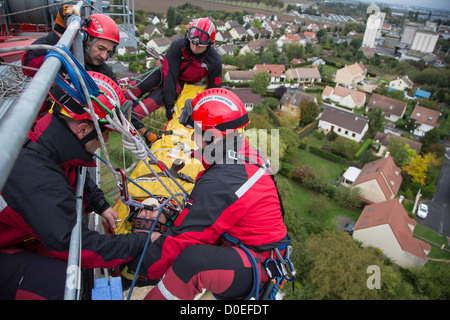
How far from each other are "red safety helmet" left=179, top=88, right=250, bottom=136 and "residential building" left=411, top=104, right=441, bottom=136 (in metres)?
42.3

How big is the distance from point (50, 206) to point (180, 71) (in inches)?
177

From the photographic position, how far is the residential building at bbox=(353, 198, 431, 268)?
17.8 meters

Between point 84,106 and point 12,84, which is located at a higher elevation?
point 84,106

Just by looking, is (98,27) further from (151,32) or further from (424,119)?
(151,32)

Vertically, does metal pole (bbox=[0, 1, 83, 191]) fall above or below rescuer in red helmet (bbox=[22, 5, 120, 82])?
above

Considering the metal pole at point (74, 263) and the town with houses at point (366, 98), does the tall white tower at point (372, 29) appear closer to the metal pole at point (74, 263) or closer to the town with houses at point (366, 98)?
the town with houses at point (366, 98)

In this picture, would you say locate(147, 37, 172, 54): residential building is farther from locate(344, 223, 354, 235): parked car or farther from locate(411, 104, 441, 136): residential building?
locate(344, 223, 354, 235): parked car

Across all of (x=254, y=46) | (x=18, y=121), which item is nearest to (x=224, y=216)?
(x=18, y=121)

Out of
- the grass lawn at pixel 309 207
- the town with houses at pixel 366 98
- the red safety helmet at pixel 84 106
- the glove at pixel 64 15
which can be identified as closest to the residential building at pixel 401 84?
the town with houses at pixel 366 98

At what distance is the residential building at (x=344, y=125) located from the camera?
108 ft

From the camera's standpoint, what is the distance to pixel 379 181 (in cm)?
2316

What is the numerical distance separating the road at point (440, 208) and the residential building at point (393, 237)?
482 cm

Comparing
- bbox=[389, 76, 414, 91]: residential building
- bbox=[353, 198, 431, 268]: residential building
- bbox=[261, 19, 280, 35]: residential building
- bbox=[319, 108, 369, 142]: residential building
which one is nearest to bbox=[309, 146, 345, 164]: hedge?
bbox=[319, 108, 369, 142]: residential building
